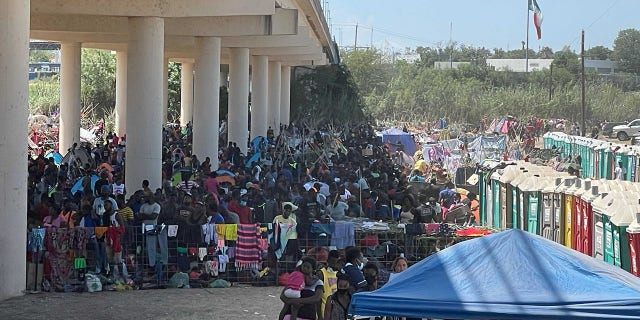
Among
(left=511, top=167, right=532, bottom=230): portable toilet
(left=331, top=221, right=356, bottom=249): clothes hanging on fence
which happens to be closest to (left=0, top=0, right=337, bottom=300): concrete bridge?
(left=331, top=221, right=356, bottom=249): clothes hanging on fence

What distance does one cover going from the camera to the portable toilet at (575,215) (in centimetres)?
1861

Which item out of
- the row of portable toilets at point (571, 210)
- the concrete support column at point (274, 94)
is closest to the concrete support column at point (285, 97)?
the concrete support column at point (274, 94)

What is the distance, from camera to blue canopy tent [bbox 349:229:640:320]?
8.39 meters

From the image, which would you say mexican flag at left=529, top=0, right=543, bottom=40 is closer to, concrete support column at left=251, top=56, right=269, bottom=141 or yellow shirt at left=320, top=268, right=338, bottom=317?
concrete support column at left=251, top=56, right=269, bottom=141

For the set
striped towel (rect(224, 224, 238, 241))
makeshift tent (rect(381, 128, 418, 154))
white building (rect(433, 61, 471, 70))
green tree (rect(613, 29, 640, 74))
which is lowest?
striped towel (rect(224, 224, 238, 241))

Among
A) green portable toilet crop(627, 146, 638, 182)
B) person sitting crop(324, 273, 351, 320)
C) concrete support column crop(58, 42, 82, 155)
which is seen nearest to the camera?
person sitting crop(324, 273, 351, 320)

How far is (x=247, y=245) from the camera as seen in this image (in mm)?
18141

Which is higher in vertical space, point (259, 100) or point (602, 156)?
point (259, 100)

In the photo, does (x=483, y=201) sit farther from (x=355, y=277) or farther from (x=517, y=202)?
(x=355, y=277)

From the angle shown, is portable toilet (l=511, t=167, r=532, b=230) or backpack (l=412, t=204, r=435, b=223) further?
portable toilet (l=511, t=167, r=532, b=230)

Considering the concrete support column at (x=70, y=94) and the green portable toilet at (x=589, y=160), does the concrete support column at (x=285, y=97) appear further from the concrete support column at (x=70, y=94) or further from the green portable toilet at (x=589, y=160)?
the green portable toilet at (x=589, y=160)

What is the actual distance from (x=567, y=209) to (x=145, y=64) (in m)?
10.6

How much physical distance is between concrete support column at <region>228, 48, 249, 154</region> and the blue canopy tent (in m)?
31.0

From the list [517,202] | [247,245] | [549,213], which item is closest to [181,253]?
[247,245]
